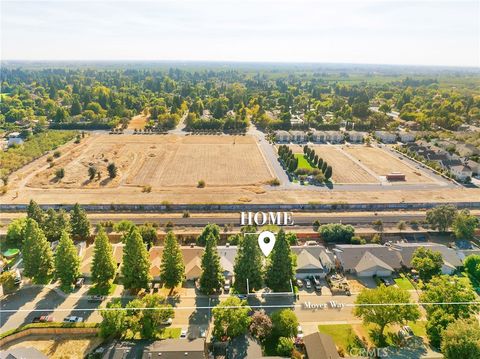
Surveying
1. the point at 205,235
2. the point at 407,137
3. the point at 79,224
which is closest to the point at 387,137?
the point at 407,137

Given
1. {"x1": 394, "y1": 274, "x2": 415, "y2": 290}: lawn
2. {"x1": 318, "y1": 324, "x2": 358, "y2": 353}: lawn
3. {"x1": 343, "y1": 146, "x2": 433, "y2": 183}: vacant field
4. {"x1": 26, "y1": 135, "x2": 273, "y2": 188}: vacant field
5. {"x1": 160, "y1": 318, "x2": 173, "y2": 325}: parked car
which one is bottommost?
{"x1": 26, "y1": 135, "x2": 273, "y2": 188}: vacant field

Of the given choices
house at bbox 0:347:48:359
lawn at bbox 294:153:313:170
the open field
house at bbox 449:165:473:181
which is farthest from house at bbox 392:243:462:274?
house at bbox 0:347:48:359

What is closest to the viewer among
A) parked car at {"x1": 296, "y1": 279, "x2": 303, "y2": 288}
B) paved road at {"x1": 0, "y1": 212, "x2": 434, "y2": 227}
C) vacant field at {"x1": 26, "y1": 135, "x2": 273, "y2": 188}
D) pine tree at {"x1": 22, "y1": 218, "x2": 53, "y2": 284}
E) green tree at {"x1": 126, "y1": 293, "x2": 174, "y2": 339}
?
green tree at {"x1": 126, "y1": 293, "x2": 174, "y2": 339}

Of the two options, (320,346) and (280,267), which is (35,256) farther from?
(320,346)

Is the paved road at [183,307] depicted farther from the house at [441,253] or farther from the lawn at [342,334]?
the house at [441,253]

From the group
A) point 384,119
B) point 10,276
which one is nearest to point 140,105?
point 384,119

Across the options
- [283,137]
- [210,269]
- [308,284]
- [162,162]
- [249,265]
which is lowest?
[162,162]

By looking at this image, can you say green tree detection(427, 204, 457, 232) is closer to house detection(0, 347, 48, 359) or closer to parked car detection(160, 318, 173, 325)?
parked car detection(160, 318, 173, 325)
